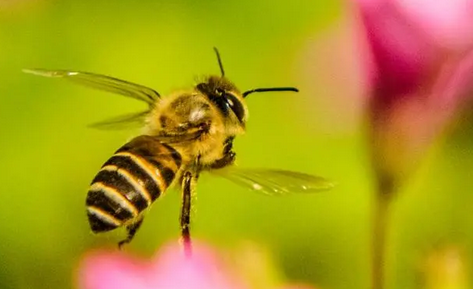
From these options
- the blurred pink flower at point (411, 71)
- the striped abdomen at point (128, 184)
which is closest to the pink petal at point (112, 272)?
the striped abdomen at point (128, 184)

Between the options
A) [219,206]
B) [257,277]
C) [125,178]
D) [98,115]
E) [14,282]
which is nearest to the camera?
[125,178]

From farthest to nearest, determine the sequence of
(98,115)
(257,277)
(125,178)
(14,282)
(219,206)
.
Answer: (98,115) < (219,206) < (14,282) < (257,277) < (125,178)

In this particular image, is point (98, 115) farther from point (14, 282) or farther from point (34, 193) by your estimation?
point (14, 282)

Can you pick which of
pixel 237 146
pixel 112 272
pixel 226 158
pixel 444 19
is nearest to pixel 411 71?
pixel 444 19

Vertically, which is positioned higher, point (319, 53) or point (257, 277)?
point (319, 53)

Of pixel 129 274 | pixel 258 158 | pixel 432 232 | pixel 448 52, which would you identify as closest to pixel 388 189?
pixel 448 52

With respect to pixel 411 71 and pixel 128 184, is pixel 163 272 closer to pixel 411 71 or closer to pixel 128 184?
pixel 128 184
